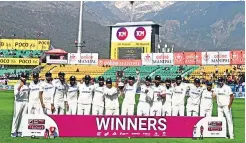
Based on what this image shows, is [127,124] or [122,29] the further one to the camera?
[122,29]

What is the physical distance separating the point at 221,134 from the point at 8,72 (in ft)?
218

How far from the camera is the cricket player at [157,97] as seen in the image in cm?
1680

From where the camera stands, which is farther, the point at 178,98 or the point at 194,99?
the point at 178,98

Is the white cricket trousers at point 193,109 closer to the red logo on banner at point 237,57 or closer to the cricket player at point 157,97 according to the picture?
the cricket player at point 157,97

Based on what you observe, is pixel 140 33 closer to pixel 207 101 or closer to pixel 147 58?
pixel 147 58

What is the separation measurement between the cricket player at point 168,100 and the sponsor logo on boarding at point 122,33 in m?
46.7

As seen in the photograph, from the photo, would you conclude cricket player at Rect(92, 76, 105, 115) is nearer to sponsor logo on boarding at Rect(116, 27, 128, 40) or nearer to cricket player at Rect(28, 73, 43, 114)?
cricket player at Rect(28, 73, 43, 114)

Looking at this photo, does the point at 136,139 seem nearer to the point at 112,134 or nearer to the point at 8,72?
the point at 112,134

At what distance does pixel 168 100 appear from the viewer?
57.2 ft

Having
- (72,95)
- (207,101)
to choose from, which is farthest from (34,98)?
(207,101)

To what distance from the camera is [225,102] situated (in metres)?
16.3

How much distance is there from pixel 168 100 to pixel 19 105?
5519 millimetres

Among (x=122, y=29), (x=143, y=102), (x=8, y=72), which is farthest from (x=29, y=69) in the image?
(x=143, y=102)

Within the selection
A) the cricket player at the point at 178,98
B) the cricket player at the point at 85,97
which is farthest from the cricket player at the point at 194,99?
the cricket player at the point at 85,97
